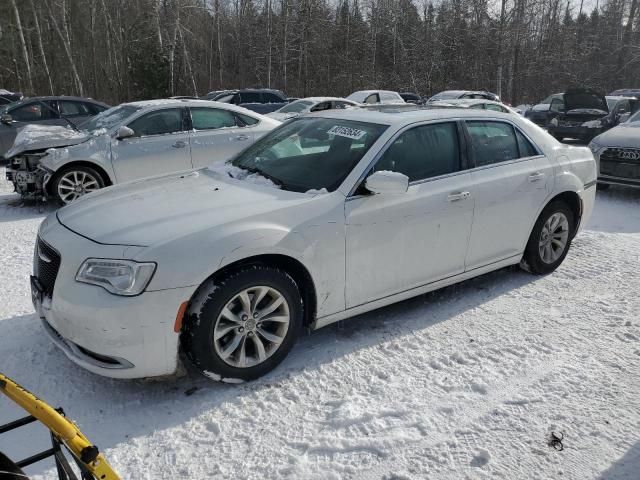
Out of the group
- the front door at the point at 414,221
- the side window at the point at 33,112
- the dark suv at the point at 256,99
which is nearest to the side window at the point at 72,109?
the side window at the point at 33,112

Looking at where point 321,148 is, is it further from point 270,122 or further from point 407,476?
point 270,122

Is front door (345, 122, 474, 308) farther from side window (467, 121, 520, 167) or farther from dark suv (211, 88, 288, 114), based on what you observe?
dark suv (211, 88, 288, 114)

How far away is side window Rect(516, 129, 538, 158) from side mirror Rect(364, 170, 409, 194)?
5.87ft

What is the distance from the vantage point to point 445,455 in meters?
2.71

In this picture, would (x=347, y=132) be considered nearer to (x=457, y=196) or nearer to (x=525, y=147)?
(x=457, y=196)

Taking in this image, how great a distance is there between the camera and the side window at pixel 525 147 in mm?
4789

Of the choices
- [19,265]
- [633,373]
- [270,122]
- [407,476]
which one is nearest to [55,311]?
[407,476]

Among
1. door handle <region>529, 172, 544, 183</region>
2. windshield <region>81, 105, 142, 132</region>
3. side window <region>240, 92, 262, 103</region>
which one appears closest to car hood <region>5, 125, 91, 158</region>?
windshield <region>81, 105, 142, 132</region>

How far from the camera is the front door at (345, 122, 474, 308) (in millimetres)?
3631

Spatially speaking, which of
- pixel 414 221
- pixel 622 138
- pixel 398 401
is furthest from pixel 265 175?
pixel 622 138

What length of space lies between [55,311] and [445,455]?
229cm

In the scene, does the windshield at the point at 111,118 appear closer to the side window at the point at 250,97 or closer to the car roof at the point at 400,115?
the car roof at the point at 400,115

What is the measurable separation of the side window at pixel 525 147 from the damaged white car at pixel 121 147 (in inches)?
177

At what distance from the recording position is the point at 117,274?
2.90m
